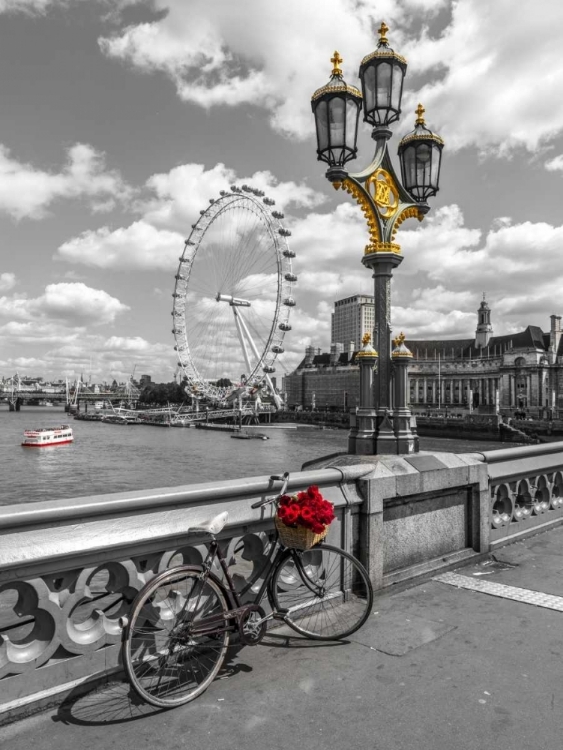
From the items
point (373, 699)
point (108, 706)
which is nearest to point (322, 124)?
point (373, 699)

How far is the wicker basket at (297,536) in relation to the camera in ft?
13.5

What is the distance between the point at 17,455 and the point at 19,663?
60.2 metres

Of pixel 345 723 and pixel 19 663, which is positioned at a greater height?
pixel 19 663

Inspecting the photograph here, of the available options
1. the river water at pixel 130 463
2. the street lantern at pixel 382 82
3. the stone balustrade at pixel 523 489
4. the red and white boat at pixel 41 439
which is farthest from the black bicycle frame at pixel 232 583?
the red and white boat at pixel 41 439

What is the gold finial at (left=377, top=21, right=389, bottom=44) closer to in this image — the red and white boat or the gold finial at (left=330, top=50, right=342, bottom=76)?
the gold finial at (left=330, top=50, right=342, bottom=76)

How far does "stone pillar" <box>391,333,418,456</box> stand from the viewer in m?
6.79

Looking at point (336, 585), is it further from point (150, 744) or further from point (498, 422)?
point (498, 422)

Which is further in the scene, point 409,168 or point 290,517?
point 409,168

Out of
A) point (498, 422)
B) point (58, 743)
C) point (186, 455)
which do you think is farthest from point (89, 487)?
point (498, 422)

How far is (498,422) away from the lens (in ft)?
292

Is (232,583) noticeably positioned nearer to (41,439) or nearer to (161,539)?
(161,539)

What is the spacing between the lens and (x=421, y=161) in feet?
25.3

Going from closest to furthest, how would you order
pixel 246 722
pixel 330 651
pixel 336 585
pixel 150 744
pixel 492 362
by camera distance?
pixel 150 744
pixel 246 722
pixel 330 651
pixel 336 585
pixel 492 362

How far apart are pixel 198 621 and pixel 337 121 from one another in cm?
545
